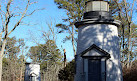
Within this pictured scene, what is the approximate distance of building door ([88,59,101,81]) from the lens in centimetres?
1322

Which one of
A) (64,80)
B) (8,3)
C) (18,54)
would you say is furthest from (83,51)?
(18,54)

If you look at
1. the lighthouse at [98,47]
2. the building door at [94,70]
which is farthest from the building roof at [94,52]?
the building door at [94,70]

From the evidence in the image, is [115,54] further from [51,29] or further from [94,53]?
[51,29]

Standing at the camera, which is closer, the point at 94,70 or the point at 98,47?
the point at 94,70

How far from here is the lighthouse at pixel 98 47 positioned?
13359mm

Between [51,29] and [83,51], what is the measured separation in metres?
16.7

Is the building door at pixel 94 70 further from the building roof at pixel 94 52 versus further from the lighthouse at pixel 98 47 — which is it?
the building roof at pixel 94 52

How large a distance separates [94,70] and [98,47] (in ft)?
4.88

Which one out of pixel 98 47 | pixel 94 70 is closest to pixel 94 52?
pixel 98 47

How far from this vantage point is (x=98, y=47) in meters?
13.5

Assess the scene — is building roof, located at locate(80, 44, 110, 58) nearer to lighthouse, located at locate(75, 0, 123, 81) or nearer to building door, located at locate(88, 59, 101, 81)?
lighthouse, located at locate(75, 0, 123, 81)

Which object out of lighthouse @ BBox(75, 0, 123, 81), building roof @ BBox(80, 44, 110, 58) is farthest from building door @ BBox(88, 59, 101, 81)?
building roof @ BBox(80, 44, 110, 58)

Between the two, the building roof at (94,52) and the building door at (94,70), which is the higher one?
the building roof at (94,52)

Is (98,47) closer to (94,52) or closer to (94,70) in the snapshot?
(94,52)
